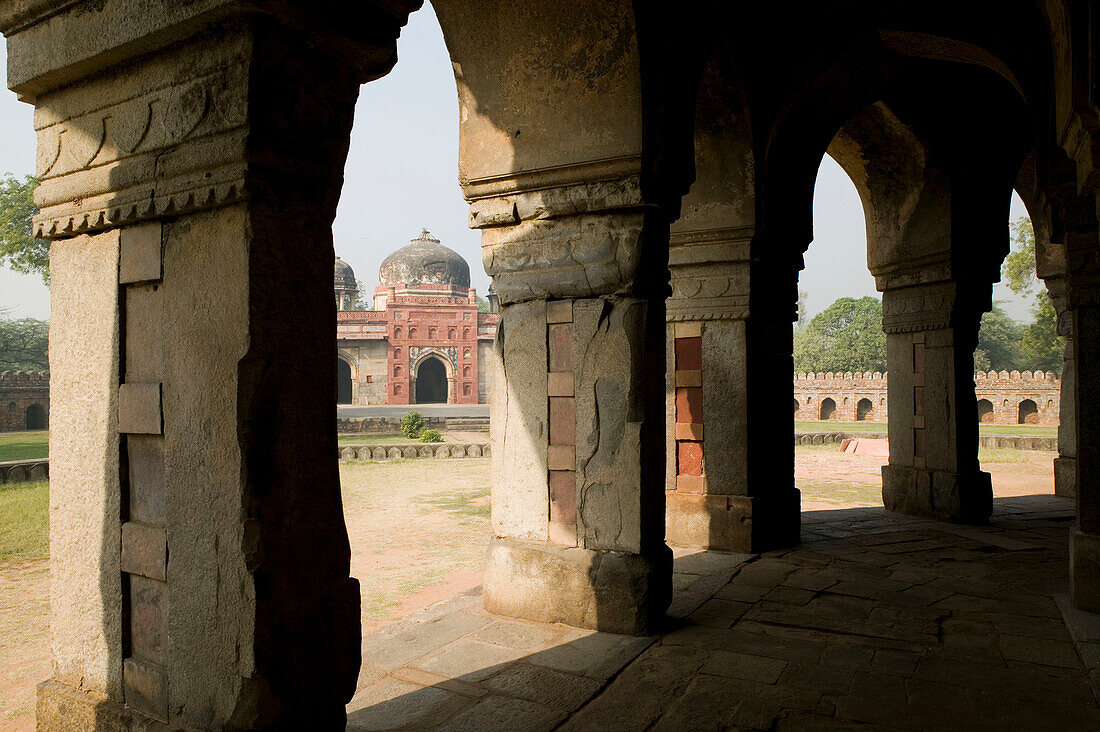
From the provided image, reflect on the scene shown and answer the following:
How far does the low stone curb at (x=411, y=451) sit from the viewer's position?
1548cm

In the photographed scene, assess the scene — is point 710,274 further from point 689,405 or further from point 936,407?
point 936,407

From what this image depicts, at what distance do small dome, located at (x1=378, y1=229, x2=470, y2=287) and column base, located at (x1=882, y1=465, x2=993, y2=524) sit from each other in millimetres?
36827

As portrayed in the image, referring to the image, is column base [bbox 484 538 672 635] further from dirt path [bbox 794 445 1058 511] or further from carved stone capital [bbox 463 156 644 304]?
dirt path [bbox 794 445 1058 511]

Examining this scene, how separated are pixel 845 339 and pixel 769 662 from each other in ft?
172

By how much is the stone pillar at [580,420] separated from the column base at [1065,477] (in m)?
7.90

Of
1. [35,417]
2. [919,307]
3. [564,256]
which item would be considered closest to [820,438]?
[919,307]

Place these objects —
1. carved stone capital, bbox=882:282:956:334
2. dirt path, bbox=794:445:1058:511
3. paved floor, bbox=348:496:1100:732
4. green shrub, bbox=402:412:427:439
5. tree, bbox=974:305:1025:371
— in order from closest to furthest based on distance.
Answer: paved floor, bbox=348:496:1100:732 → carved stone capital, bbox=882:282:956:334 → dirt path, bbox=794:445:1058:511 → green shrub, bbox=402:412:427:439 → tree, bbox=974:305:1025:371

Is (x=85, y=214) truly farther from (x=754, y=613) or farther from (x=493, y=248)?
(x=754, y=613)

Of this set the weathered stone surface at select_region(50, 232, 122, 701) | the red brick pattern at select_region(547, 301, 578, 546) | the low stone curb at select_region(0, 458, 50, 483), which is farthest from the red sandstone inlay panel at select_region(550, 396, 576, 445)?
the low stone curb at select_region(0, 458, 50, 483)

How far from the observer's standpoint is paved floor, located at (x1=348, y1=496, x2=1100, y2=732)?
9.76 feet

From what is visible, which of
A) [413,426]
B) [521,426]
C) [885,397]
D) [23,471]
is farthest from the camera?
[885,397]

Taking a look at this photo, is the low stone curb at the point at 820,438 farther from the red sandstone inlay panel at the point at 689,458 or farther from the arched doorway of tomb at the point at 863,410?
the red sandstone inlay panel at the point at 689,458

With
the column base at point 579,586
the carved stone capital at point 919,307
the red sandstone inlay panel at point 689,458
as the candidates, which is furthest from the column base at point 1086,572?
the carved stone capital at point 919,307

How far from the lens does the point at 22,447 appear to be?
707 inches
